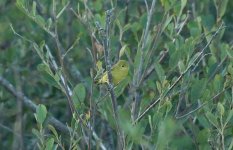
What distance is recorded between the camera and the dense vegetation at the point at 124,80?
2.05 meters

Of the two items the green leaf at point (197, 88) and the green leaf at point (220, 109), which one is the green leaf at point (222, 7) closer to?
the green leaf at point (197, 88)

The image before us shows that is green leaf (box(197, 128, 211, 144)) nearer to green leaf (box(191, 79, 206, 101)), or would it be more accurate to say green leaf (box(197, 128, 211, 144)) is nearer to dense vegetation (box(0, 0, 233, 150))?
dense vegetation (box(0, 0, 233, 150))

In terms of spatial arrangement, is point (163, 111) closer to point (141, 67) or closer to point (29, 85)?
point (141, 67)

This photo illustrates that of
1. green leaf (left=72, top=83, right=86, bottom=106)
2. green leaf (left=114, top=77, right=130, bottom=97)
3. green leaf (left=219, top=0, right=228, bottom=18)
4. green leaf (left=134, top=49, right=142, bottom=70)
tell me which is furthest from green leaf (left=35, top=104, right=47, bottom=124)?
green leaf (left=219, top=0, right=228, bottom=18)

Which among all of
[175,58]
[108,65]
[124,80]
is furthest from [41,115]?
[175,58]

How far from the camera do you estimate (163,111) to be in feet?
6.63

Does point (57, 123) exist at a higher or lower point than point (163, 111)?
lower

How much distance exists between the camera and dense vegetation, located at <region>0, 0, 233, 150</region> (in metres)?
2.05

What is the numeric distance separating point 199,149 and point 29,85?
127 cm

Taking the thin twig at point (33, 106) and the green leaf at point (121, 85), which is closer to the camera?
the green leaf at point (121, 85)

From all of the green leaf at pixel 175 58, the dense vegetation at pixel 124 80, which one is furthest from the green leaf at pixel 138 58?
the green leaf at pixel 175 58

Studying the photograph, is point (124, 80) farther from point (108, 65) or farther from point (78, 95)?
point (108, 65)

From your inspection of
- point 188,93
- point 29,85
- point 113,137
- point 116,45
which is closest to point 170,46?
point 188,93

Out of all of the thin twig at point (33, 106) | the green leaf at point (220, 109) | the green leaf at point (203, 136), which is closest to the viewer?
the green leaf at point (220, 109)
